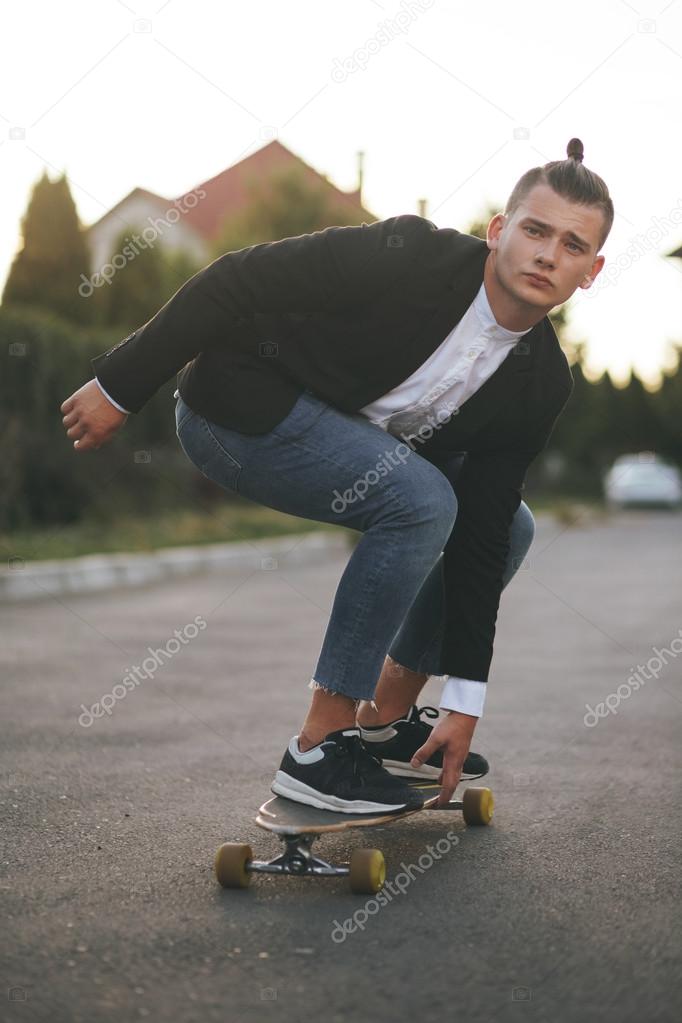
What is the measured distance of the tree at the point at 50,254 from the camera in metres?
22.2

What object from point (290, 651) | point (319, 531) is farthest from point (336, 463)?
point (319, 531)

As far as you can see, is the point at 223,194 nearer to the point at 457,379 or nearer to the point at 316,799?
the point at 457,379

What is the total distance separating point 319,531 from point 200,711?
12308 mm

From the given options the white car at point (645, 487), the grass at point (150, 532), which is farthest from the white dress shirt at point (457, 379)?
the white car at point (645, 487)

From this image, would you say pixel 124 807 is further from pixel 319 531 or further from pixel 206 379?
pixel 319 531

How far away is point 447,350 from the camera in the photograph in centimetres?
315

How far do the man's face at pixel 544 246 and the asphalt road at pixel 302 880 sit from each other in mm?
1333

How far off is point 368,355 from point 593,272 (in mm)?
600

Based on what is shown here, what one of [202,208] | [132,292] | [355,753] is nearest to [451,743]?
[355,753]

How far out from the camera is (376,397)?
10.4 ft

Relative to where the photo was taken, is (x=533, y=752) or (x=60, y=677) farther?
(x=60, y=677)

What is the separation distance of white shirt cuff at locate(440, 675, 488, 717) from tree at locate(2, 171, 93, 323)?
64.4ft

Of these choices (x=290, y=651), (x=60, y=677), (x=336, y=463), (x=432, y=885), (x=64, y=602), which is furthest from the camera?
(x=64, y=602)

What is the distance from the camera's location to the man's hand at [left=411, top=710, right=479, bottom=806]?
3.13 metres
